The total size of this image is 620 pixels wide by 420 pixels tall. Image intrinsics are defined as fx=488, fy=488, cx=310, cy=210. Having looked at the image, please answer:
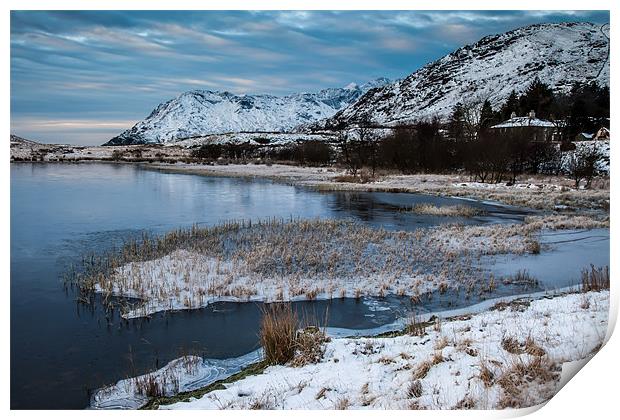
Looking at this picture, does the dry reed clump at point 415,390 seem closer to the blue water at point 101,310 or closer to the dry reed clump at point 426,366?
the dry reed clump at point 426,366

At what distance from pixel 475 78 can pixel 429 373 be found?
13979cm

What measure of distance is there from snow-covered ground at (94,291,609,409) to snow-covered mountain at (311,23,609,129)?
72.3 metres

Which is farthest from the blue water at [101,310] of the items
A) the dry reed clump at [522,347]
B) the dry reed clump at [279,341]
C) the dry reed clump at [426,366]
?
the dry reed clump at [522,347]

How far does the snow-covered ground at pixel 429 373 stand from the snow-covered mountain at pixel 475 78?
72265 millimetres

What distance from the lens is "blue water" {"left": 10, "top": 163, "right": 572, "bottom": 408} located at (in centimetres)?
738

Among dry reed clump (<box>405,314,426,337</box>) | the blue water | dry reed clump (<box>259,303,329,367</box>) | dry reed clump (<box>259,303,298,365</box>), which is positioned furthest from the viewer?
dry reed clump (<box>405,314,426,337</box>)

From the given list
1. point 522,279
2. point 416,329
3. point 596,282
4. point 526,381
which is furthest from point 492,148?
point 526,381

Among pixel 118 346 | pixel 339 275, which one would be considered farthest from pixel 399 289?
pixel 118 346

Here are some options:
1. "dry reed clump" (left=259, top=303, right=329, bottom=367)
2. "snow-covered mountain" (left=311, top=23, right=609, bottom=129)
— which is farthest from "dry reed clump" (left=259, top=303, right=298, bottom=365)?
"snow-covered mountain" (left=311, top=23, right=609, bottom=129)

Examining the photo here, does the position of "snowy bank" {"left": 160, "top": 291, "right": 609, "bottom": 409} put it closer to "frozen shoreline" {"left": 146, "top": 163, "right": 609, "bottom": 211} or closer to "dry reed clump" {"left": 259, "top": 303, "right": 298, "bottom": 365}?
"dry reed clump" {"left": 259, "top": 303, "right": 298, "bottom": 365}

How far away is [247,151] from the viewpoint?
83812mm

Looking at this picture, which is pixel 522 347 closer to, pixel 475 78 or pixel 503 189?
pixel 503 189

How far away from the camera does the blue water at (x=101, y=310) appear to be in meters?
7.38

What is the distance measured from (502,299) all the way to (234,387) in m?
6.49
